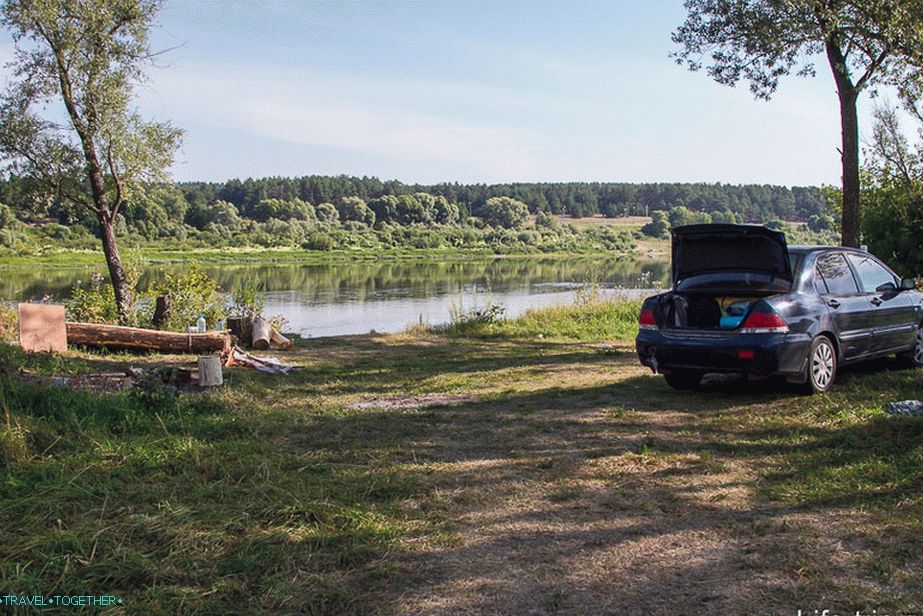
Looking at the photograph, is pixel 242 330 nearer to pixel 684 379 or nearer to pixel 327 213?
pixel 684 379

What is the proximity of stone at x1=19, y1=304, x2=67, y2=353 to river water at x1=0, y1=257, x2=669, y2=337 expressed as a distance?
18.4ft

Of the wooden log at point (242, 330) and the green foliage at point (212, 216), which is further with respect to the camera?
the green foliage at point (212, 216)

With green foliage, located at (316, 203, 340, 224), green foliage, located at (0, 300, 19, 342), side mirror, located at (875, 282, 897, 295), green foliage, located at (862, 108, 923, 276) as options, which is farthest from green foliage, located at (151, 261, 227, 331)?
green foliage, located at (316, 203, 340, 224)

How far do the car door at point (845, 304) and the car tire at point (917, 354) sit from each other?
1.13 meters

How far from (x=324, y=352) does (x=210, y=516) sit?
9.21m

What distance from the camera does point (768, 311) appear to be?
749 centimetres

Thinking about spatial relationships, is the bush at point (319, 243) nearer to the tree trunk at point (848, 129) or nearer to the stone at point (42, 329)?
the stone at point (42, 329)

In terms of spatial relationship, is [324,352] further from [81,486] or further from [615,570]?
[615,570]

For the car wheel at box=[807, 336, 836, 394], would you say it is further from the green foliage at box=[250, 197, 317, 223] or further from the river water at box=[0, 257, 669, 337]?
the green foliage at box=[250, 197, 317, 223]

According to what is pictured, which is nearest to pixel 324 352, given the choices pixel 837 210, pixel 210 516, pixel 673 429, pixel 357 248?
pixel 673 429

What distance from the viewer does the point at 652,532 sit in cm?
439

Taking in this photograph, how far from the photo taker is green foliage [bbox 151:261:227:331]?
15648 millimetres

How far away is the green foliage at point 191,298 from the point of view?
1565cm

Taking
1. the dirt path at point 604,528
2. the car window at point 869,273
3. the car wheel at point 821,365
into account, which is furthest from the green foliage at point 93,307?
the car window at point 869,273
